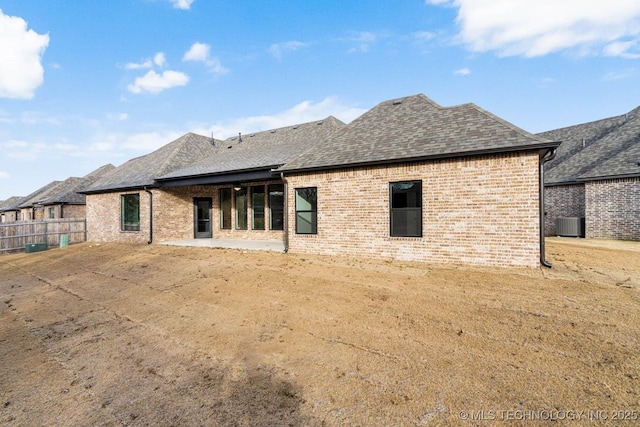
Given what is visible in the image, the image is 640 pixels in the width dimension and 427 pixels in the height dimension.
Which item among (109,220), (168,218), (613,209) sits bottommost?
(109,220)

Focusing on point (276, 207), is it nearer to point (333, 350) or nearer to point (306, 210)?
point (306, 210)

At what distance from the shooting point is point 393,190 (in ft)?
29.8

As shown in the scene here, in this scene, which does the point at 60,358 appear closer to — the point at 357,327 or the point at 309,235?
the point at 357,327

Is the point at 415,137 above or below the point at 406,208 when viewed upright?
above

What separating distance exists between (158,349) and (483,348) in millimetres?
4213

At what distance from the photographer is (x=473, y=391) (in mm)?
2797

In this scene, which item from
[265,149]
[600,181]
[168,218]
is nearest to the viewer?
[600,181]

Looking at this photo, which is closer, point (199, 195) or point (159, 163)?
point (199, 195)

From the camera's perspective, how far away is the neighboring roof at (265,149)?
41.6ft

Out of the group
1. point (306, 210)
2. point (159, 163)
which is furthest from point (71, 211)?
point (306, 210)

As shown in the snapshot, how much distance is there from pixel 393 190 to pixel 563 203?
1435 centimetres

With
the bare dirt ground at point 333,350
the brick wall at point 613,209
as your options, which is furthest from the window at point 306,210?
the brick wall at point 613,209

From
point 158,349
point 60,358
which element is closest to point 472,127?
point 158,349

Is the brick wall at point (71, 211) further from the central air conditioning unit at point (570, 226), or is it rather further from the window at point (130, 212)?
the central air conditioning unit at point (570, 226)
